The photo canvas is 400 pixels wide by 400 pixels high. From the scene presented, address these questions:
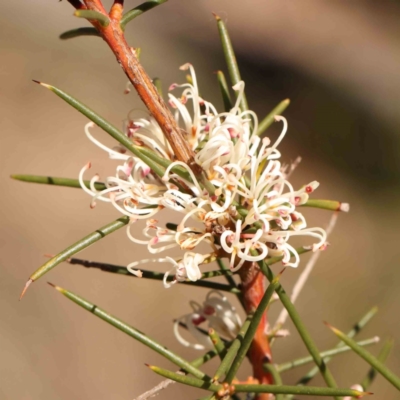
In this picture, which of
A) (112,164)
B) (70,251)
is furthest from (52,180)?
(112,164)

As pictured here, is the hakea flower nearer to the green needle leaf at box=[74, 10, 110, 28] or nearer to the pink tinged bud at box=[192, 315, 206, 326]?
the pink tinged bud at box=[192, 315, 206, 326]

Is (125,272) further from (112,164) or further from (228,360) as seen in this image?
(112,164)

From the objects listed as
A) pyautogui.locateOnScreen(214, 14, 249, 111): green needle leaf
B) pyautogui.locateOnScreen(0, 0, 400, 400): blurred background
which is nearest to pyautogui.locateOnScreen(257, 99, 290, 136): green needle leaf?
pyautogui.locateOnScreen(214, 14, 249, 111): green needle leaf

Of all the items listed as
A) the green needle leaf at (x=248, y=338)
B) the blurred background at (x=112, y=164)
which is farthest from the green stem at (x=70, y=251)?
the blurred background at (x=112, y=164)

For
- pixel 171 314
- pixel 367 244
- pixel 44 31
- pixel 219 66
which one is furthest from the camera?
pixel 219 66

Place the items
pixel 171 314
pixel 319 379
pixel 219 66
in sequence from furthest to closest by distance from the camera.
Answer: pixel 219 66 < pixel 171 314 < pixel 319 379

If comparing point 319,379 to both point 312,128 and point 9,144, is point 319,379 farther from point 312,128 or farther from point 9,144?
point 9,144

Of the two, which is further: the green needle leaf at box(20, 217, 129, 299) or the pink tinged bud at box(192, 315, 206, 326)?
the pink tinged bud at box(192, 315, 206, 326)

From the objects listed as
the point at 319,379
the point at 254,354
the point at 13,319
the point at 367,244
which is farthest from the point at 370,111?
the point at 254,354
